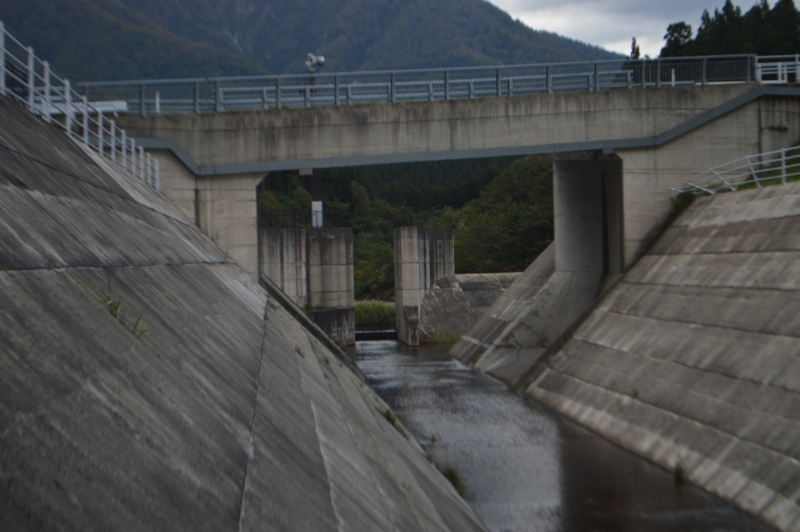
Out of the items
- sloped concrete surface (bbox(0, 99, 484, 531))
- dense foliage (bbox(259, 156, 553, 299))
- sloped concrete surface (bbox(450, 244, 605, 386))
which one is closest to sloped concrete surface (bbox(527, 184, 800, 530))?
sloped concrete surface (bbox(450, 244, 605, 386))

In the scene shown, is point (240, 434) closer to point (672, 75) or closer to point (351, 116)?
point (351, 116)

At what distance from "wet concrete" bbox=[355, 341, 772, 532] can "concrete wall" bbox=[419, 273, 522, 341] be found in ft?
42.2

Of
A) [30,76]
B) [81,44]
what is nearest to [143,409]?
[30,76]

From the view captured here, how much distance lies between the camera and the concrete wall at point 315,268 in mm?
32688

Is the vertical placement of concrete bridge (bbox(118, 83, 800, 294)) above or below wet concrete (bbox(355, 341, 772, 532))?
above

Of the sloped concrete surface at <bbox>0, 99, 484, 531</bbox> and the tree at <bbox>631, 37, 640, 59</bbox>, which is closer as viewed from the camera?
the sloped concrete surface at <bbox>0, 99, 484, 531</bbox>

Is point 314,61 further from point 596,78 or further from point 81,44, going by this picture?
point 81,44

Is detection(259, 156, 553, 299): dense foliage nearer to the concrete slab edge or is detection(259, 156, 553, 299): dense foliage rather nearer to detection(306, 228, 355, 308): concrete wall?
the concrete slab edge

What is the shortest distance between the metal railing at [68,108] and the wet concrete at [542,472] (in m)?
8.66

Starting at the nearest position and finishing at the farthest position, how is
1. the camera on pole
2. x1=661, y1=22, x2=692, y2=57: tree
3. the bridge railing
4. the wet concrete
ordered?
the wet concrete, the bridge railing, the camera on pole, x1=661, y1=22, x2=692, y2=57: tree

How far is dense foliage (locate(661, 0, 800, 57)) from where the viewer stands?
46.6 metres

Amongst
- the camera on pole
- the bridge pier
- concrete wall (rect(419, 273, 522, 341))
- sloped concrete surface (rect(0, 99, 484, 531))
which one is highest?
the camera on pole

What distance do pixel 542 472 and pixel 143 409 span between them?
9.95m

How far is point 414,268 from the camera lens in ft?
111
